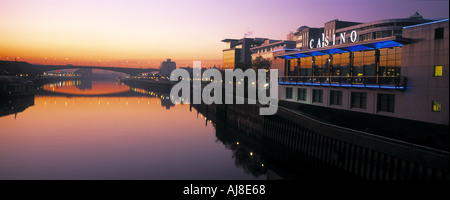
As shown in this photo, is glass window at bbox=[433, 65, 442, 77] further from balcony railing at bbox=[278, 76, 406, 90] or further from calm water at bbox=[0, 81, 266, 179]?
calm water at bbox=[0, 81, 266, 179]

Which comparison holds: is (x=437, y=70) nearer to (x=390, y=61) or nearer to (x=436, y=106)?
(x=436, y=106)

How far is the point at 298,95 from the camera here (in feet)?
185

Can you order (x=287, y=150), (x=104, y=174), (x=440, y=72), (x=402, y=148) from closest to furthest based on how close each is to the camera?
(x=402, y=148)
(x=440, y=72)
(x=104, y=174)
(x=287, y=150)

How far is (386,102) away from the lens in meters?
37.1

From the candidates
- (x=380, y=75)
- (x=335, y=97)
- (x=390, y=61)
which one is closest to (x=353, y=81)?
(x=380, y=75)

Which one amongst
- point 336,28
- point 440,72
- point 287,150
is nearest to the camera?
point 440,72

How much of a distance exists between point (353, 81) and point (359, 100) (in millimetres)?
2951

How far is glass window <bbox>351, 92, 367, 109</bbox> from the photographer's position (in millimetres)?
40562

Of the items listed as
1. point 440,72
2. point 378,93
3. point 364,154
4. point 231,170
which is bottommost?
point 231,170

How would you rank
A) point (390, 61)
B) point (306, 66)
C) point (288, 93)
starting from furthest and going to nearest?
point (288, 93) < point (306, 66) < point (390, 61)

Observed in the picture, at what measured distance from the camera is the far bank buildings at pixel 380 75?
101 ft
